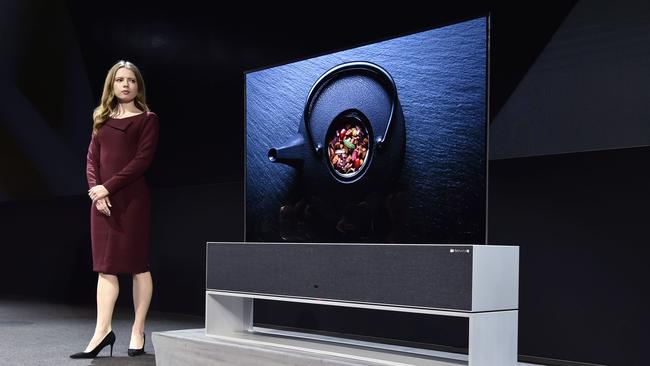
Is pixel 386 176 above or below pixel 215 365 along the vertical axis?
above

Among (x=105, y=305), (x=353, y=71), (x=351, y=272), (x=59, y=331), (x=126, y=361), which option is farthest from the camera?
(x=59, y=331)

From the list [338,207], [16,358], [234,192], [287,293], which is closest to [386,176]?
[338,207]

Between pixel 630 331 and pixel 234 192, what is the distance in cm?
245

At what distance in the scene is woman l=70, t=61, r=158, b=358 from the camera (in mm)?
3146

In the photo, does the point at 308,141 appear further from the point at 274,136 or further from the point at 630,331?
the point at 630,331

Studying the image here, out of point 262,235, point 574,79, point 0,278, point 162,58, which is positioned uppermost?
point 162,58

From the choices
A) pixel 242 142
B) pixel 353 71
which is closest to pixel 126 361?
pixel 353 71

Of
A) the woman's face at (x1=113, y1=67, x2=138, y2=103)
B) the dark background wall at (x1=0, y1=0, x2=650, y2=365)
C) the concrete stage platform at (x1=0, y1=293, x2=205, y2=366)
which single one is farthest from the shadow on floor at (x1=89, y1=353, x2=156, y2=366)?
the dark background wall at (x1=0, y1=0, x2=650, y2=365)

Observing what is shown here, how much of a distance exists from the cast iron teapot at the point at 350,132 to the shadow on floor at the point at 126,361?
0.99m

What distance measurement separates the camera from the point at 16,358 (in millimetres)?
3025

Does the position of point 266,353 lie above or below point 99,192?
below

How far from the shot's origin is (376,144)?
8.33 ft

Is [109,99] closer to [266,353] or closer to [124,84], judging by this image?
[124,84]

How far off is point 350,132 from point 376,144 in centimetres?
14
